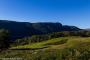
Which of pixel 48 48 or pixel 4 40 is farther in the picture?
pixel 4 40

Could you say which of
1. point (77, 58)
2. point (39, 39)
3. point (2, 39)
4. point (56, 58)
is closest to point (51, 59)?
point (56, 58)

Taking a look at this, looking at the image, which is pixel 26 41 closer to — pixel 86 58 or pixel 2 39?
pixel 2 39

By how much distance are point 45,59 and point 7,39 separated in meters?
83.6

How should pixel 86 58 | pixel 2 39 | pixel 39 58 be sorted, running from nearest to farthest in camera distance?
pixel 86 58 → pixel 39 58 → pixel 2 39

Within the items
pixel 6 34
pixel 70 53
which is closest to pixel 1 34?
pixel 6 34

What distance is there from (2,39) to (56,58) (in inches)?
3219

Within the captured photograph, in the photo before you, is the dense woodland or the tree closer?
the dense woodland

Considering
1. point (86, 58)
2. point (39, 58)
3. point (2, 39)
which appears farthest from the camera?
point (2, 39)

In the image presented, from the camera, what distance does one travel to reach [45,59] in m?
16.3

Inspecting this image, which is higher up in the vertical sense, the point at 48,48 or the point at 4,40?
the point at 4,40

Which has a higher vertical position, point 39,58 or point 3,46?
point 39,58

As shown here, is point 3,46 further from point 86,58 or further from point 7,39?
point 86,58

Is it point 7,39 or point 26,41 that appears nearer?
point 7,39

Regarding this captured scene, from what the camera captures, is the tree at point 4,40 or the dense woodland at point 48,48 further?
the tree at point 4,40
